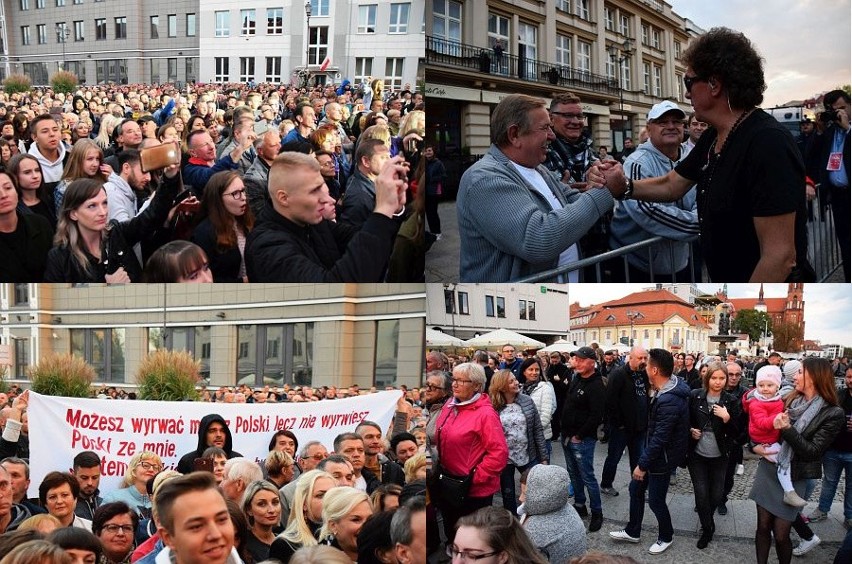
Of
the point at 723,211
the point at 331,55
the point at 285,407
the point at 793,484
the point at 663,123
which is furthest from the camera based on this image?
the point at 285,407

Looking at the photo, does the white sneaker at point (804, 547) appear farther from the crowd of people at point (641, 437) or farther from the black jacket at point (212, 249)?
the black jacket at point (212, 249)

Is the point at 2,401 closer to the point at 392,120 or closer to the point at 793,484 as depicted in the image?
the point at 392,120

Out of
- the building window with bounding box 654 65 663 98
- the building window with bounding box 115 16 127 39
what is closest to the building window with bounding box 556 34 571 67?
the building window with bounding box 654 65 663 98

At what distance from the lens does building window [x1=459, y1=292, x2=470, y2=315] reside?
2.91 metres

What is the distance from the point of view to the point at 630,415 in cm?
290

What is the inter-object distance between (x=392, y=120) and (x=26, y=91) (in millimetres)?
1755

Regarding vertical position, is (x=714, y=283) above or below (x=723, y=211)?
below

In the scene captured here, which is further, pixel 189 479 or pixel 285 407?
pixel 285 407

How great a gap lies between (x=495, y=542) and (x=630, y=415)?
2.43 ft

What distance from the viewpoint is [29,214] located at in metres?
3.06

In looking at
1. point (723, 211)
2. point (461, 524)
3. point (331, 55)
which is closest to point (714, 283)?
point (723, 211)

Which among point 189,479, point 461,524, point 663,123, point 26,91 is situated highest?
point 26,91

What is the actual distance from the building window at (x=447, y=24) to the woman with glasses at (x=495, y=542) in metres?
1.66

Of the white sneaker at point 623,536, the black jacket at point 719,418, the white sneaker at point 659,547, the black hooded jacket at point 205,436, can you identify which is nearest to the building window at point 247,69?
the black hooded jacket at point 205,436
